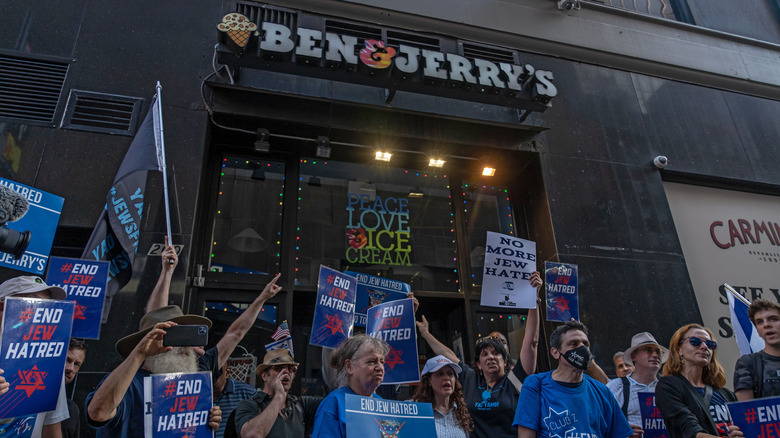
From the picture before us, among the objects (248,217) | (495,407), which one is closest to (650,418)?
(495,407)

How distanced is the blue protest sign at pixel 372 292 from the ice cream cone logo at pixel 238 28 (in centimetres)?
343

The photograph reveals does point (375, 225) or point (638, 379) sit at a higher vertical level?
point (375, 225)

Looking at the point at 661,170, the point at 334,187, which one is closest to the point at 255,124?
the point at 334,187

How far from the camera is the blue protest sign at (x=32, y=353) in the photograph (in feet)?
8.75

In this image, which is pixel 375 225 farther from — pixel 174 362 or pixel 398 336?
pixel 174 362

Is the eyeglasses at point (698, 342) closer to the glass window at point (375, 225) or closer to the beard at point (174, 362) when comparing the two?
the beard at point (174, 362)

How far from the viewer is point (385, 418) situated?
270 cm

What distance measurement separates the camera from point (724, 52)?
1059 cm

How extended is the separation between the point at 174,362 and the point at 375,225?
176 inches

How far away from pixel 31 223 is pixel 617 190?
8073 millimetres

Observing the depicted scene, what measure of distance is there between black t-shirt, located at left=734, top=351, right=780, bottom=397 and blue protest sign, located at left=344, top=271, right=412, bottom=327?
3147 mm

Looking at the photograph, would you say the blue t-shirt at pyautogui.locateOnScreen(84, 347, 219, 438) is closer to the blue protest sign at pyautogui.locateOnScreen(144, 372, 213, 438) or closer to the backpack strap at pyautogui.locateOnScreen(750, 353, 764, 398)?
the blue protest sign at pyautogui.locateOnScreen(144, 372, 213, 438)

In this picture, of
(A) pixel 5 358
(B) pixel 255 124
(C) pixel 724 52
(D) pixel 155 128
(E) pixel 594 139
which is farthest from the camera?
(C) pixel 724 52

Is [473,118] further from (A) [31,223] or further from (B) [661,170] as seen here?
(A) [31,223]
